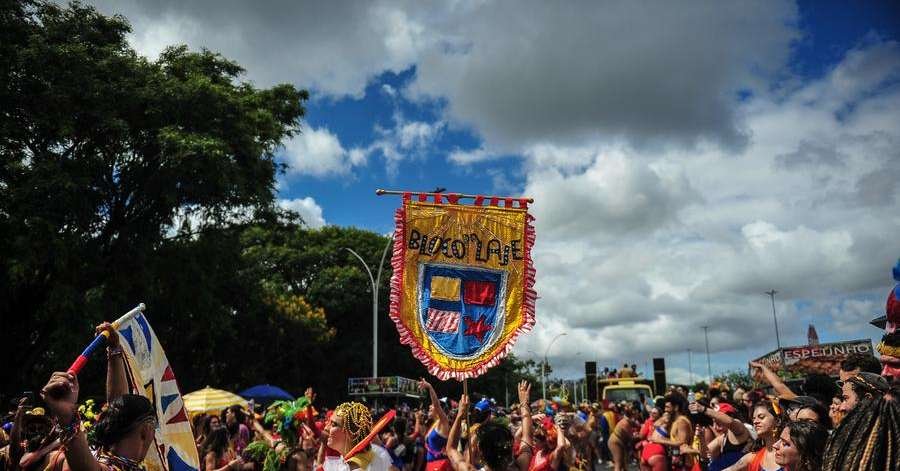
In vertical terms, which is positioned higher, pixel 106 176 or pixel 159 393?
pixel 106 176

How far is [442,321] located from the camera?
20.7 ft

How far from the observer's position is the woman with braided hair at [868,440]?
73.3 inches

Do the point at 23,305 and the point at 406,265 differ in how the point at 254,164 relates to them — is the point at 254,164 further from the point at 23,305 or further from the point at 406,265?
the point at 406,265

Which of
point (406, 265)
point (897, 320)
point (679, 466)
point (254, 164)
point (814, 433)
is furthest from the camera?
point (254, 164)

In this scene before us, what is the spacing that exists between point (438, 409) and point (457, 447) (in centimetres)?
125

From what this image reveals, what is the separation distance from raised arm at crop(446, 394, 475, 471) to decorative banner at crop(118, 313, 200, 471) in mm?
1812

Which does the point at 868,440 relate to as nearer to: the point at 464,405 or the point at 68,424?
the point at 68,424

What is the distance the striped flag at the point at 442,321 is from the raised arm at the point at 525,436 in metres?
1.27

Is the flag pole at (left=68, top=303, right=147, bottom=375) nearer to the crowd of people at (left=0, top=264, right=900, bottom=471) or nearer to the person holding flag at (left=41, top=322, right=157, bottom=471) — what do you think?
the crowd of people at (left=0, top=264, right=900, bottom=471)

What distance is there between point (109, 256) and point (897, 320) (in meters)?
19.3

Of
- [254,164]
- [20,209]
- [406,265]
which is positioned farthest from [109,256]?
[406,265]

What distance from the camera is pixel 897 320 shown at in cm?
226

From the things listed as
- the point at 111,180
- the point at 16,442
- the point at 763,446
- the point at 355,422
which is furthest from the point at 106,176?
the point at 763,446

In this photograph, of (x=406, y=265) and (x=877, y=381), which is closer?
(x=877, y=381)
